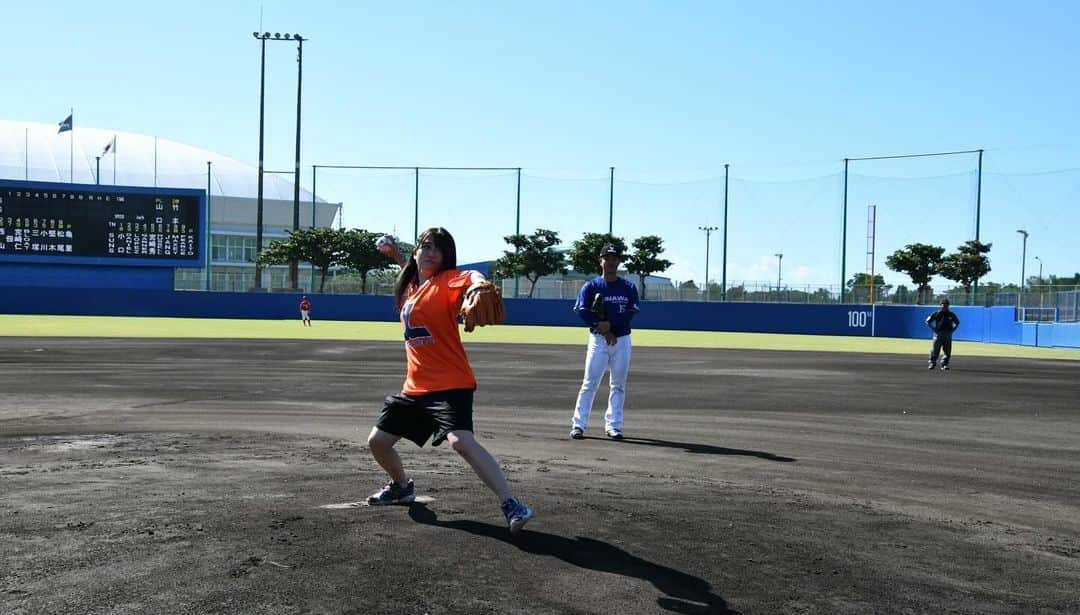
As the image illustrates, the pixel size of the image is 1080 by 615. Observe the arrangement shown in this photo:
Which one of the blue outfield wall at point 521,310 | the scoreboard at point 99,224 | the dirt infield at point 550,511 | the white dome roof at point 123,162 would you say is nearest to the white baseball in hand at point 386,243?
the dirt infield at point 550,511

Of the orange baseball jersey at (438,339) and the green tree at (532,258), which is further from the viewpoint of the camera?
the green tree at (532,258)

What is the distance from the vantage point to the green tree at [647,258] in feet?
206

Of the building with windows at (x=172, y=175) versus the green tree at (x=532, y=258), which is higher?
the building with windows at (x=172, y=175)

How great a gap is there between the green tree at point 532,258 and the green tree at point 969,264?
24.0 metres

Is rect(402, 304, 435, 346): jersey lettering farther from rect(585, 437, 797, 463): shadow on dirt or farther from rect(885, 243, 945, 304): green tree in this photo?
rect(885, 243, 945, 304): green tree

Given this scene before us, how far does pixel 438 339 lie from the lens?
5.43 m

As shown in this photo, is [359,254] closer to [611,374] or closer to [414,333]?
[611,374]

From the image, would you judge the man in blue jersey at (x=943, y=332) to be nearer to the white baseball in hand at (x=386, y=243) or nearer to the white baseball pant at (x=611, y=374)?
the white baseball pant at (x=611, y=374)

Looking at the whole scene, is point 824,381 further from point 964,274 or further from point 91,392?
point 964,274

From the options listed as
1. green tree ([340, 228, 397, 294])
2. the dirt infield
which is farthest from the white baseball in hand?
green tree ([340, 228, 397, 294])

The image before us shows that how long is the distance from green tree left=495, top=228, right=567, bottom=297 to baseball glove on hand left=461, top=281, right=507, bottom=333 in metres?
56.7

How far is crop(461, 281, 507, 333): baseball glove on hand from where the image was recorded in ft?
16.0

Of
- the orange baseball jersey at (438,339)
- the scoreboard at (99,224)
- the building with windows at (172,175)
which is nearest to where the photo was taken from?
the orange baseball jersey at (438,339)

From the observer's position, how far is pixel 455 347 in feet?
17.8
